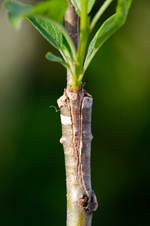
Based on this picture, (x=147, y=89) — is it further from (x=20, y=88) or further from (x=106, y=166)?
(x=20, y=88)

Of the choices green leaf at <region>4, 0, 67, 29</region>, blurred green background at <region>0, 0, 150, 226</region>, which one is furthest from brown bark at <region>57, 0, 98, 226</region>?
blurred green background at <region>0, 0, 150, 226</region>

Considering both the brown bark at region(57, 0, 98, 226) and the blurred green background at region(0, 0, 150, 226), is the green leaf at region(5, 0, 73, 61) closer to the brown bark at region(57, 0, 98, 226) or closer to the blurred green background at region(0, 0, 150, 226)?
the brown bark at region(57, 0, 98, 226)

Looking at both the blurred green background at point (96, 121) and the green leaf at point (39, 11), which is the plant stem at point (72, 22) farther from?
the blurred green background at point (96, 121)

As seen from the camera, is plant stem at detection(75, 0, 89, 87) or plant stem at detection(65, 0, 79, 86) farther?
plant stem at detection(65, 0, 79, 86)

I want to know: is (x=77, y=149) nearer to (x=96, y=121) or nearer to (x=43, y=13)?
(x=43, y=13)

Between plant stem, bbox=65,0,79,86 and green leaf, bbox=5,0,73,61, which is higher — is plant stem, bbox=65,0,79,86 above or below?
above

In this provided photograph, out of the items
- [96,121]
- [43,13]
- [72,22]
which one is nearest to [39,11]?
[43,13]

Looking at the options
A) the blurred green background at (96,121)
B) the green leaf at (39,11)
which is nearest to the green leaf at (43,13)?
the green leaf at (39,11)

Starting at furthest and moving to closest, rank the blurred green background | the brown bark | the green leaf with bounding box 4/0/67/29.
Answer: the blurred green background
the brown bark
the green leaf with bounding box 4/0/67/29

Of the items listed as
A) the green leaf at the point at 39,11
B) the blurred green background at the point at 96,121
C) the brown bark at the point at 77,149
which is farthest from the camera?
the blurred green background at the point at 96,121
